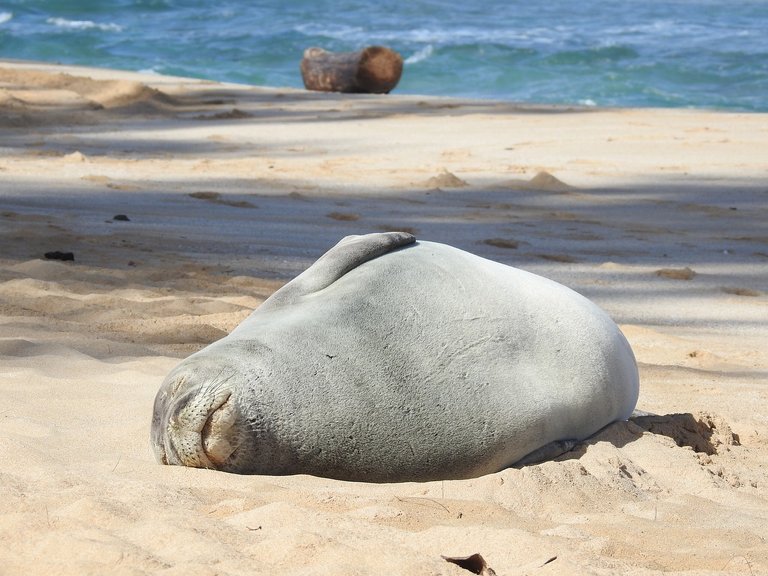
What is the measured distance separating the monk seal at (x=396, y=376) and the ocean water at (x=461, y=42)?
1599cm

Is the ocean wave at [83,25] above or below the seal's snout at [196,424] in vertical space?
below

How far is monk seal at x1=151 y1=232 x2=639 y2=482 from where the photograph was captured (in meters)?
2.46

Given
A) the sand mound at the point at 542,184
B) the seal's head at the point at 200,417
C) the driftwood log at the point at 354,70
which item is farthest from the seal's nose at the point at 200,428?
the driftwood log at the point at 354,70

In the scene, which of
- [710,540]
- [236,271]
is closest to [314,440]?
[710,540]

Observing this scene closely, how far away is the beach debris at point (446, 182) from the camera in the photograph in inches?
316

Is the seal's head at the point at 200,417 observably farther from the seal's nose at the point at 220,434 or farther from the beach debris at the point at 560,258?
the beach debris at the point at 560,258

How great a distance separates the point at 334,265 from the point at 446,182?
5.23 meters

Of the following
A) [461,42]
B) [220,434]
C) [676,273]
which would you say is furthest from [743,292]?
[461,42]

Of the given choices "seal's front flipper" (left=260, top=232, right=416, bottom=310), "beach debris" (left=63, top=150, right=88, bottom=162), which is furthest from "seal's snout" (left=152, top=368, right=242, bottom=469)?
"beach debris" (left=63, top=150, right=88, bottom=162)

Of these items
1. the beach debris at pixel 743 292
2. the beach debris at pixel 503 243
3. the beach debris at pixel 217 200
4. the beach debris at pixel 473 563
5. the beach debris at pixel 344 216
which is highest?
the beach debris at pixel 473 563

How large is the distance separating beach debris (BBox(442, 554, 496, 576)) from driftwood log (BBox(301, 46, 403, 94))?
1322 cm

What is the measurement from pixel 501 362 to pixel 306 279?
0.56 metres

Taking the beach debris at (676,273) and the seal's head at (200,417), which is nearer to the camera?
the seal's head at (200,417)

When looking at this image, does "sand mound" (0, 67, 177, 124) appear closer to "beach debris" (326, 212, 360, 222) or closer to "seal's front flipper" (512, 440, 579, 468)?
"beach debris" (326, 212, 360, 222)
